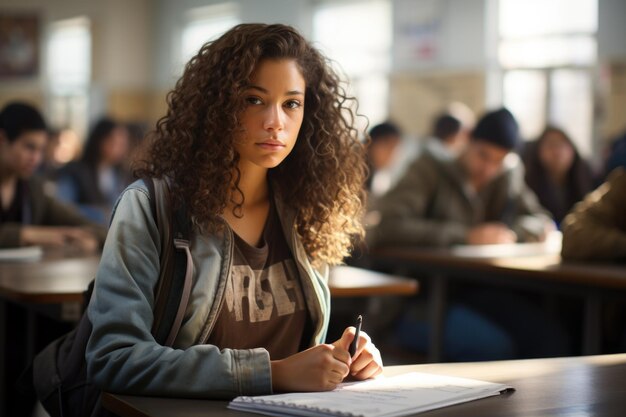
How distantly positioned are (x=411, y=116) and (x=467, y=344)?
6980 mm

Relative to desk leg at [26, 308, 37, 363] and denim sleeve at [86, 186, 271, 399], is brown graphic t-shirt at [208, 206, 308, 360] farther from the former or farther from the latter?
desk leg at [26, 308, 37, 363]

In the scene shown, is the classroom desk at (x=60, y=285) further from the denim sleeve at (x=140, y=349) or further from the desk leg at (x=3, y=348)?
the denim sleeve at (x=140, y=349)

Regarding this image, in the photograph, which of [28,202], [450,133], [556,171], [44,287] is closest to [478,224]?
[556,171]

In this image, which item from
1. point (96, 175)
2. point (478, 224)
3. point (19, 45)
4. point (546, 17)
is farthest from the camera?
point (19, 45)

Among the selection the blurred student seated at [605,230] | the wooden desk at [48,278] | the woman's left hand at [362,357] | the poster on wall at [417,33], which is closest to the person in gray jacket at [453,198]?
the blurred student seated at [605,230]

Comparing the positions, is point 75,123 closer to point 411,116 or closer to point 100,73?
point 100,73

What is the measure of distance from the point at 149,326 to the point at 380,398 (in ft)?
1.35

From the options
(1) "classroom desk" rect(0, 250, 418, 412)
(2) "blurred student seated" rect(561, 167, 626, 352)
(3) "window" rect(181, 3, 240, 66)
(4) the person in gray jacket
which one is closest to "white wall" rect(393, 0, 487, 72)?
(3) "window" rect(181, 3, 240, 66)

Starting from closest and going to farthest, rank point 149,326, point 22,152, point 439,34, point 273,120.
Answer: point 149,326
point 273,120
point 22,152
point 439,34

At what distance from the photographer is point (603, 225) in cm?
355

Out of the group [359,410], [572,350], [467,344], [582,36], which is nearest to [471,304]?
[467,344]

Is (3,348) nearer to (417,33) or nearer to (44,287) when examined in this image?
(44,287)

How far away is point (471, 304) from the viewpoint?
3.97 meters

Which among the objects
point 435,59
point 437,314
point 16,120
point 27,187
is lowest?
point 437,314
